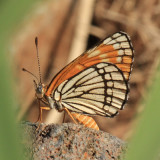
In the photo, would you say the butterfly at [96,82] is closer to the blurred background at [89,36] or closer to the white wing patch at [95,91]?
the white wing patch at [95,91]

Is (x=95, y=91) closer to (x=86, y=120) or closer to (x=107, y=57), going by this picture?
(x=107, y=57)

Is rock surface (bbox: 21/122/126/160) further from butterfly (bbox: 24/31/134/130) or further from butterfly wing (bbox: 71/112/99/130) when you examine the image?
butterfly (bbox: 24/31/134/130)

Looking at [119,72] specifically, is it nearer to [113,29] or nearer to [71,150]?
[71,150]

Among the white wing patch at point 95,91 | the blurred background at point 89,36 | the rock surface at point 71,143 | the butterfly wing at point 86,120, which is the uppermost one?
the blurred background at point 89,36

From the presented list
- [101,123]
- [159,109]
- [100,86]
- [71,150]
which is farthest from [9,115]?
[101,123]

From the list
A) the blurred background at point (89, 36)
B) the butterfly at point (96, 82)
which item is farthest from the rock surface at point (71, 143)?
the blurred background at point (89, 36)

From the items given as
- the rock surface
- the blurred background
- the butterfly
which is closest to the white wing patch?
the butterfly

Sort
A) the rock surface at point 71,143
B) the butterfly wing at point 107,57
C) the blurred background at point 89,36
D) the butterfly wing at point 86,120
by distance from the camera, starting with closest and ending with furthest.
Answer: the rock surface at point 71,143 → the butterfly wing at point 86,120 → the butterfly wing at point 107,57 → the blurred background at point 89,36
